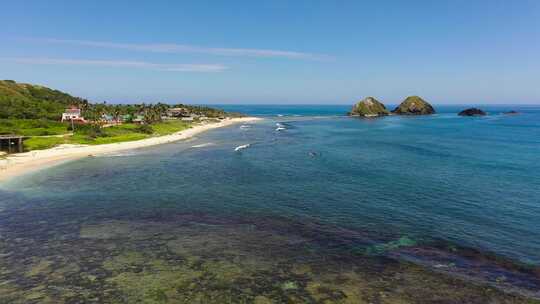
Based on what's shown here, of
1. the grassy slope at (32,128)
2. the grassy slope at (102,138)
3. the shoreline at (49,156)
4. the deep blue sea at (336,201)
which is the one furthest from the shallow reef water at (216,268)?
the grassy slope at (32,128)

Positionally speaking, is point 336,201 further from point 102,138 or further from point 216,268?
point 102,138

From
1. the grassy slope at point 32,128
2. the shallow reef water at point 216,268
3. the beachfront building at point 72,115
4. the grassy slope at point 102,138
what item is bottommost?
the shallow reef water at point 216,268

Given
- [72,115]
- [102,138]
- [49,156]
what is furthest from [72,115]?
[49,156]

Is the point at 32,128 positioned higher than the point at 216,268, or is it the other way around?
the point at 32,128

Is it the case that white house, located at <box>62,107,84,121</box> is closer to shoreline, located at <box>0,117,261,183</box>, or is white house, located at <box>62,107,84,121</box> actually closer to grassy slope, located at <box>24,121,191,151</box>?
grassy slope, located at <box>24,121,191,151</box>

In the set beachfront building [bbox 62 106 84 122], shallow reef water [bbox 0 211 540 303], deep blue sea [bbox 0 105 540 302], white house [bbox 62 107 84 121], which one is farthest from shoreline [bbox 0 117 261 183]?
white house [bbox 62 107 84 121]

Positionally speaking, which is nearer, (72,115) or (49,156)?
(49,156)

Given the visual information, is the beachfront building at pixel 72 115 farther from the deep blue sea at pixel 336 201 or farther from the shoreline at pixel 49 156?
the deep blue sea at pixel 336 201

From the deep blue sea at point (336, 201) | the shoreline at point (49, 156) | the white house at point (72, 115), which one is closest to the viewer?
the deep blue sea at point (336, 201)

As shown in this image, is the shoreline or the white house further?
the white house
